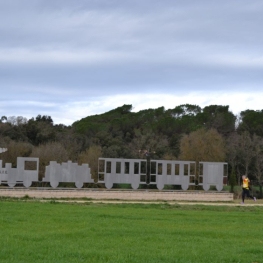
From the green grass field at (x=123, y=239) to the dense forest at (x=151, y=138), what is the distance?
2467cm

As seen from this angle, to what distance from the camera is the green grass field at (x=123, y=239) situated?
30.2 feet

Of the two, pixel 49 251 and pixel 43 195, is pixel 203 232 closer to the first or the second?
pixel 49 251

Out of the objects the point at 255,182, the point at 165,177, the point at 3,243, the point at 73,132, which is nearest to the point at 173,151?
the point at 255,182

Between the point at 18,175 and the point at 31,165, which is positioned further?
the point at 31,165

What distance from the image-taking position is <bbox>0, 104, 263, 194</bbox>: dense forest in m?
43.8

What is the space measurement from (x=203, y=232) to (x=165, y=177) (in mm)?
20953

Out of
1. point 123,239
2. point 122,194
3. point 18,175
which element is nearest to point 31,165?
point 18,175

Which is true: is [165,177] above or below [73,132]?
below

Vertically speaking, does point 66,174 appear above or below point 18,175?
above

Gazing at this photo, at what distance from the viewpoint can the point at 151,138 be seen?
173 feet

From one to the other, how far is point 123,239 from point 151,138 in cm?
4146

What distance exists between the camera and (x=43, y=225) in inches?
535

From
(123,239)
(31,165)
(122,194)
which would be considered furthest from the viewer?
(31,165)

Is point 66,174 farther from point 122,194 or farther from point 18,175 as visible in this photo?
point 122,194
